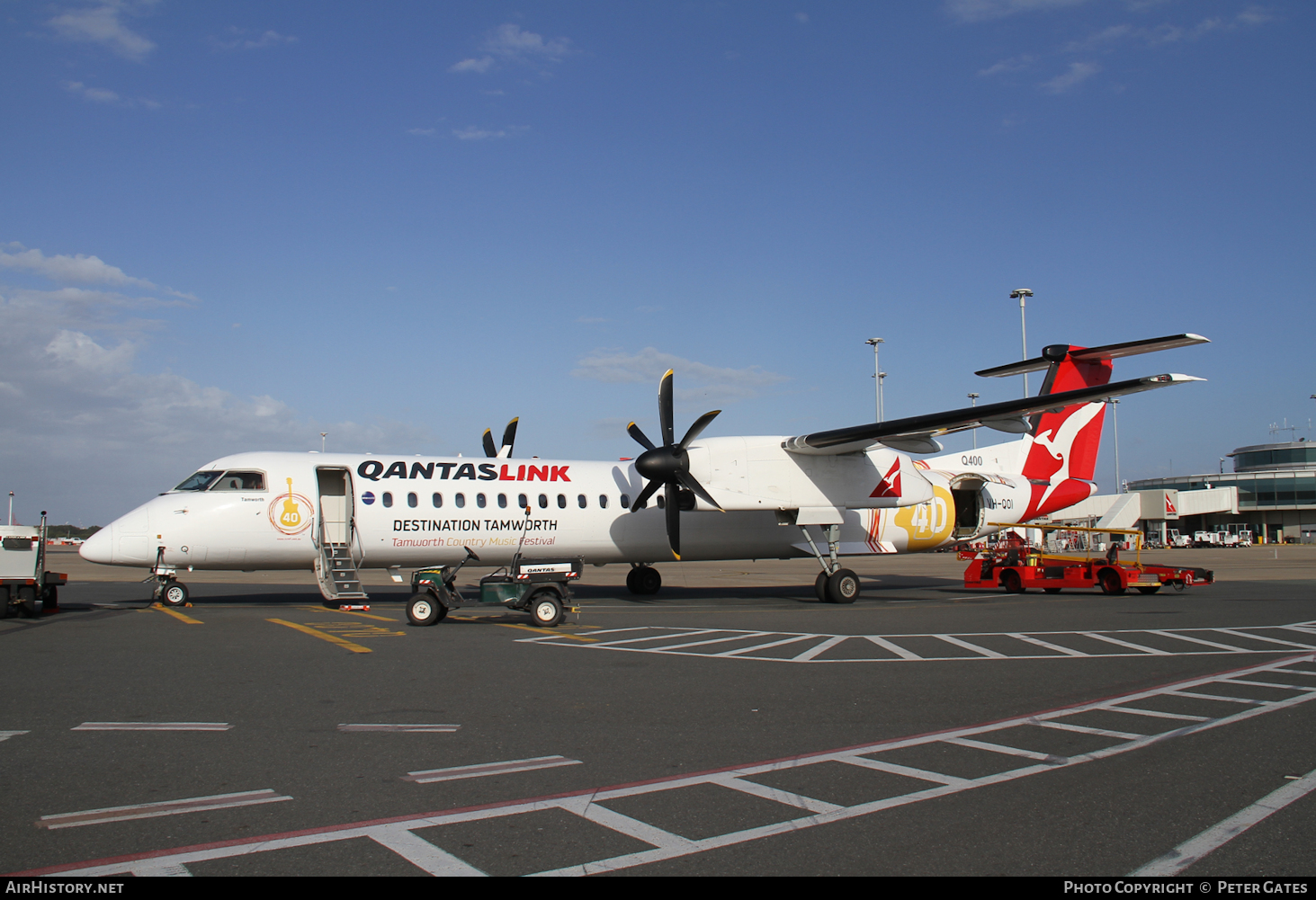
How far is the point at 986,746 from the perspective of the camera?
21.7 ft

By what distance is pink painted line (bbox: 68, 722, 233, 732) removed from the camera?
707 centimetres

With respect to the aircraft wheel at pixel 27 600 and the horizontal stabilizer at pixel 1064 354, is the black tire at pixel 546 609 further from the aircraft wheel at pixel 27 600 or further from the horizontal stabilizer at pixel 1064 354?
the horizontal stabilizer at pixel 1064 354

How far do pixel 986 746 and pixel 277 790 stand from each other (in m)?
5.15

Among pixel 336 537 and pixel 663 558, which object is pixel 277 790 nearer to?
pixel 336 537

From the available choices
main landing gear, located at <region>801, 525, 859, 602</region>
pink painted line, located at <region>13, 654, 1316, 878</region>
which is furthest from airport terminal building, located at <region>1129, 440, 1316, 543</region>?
pink painted line, located at <region>13, 654, 1316, 878</region>

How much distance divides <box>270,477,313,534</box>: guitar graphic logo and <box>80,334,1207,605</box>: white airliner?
0.03 metres

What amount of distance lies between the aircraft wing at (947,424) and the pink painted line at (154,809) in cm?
1568

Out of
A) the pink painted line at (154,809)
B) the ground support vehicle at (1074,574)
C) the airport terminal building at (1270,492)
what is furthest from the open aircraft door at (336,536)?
the airport terminal building at (1270,492)

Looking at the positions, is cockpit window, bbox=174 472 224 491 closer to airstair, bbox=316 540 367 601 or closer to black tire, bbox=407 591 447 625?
airstair, bbox=316 540 367 601

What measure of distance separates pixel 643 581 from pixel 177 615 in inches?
446

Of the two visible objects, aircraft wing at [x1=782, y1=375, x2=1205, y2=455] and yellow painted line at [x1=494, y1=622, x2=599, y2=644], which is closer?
yellow painted line at [x1=494, y1=622, x2=599, y2=644]

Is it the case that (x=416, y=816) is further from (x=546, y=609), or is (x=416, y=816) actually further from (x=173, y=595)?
(x=173, y=595)

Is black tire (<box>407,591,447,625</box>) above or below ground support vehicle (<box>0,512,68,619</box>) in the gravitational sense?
below

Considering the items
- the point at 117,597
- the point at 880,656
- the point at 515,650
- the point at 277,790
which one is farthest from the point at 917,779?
the point at 117,597
